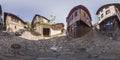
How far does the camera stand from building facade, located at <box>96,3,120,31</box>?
46.4 meters

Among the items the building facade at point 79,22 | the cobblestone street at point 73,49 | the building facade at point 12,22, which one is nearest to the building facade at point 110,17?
the building facade at point 79,22

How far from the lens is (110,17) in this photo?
156 feet

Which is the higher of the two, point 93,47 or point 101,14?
point 101,14

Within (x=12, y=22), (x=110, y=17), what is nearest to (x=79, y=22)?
(x=110, y=17)

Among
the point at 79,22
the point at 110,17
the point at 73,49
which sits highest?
the point at 110,17

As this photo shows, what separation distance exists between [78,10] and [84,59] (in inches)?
843

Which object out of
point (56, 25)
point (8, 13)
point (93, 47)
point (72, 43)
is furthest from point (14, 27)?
point (93, 47)

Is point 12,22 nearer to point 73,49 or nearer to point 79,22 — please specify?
point 79,22

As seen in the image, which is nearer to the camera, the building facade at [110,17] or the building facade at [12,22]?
the building facade at [110,17]

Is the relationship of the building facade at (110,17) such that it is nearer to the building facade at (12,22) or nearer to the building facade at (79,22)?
the building facade at (79,22)

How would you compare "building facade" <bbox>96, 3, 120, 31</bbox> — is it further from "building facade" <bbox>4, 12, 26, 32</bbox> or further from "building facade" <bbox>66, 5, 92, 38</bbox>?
"building facade" <bbox>4, 12, 26, 32</bbox>

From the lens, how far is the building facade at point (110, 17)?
4641cm

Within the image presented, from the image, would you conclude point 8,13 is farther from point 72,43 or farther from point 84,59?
point 84,59

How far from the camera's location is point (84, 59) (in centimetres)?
2564
